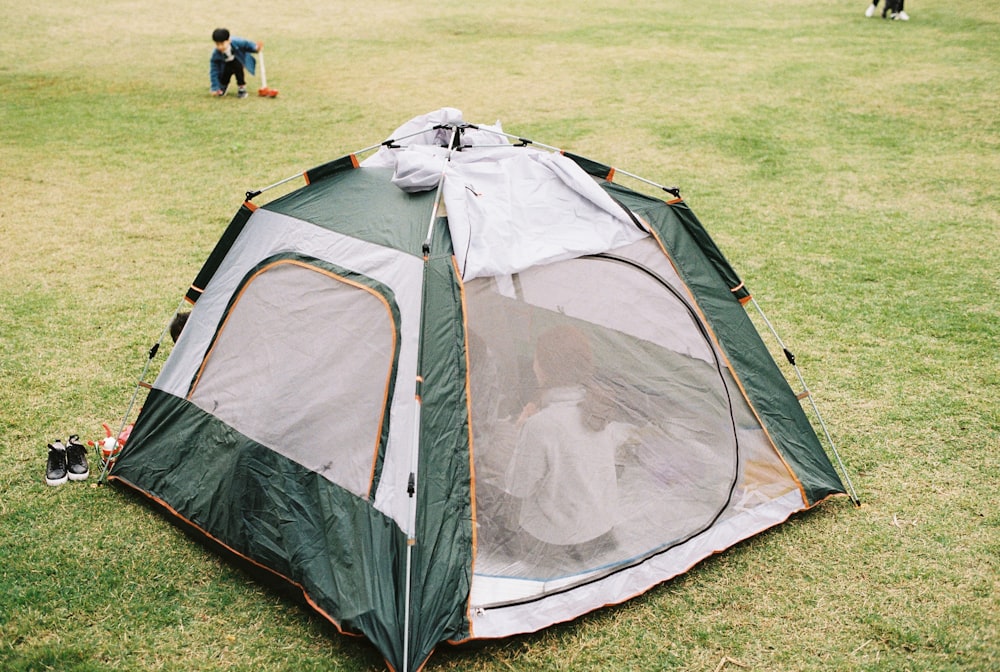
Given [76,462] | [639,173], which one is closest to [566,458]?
[76,462]

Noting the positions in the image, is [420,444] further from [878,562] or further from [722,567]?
[878,562]

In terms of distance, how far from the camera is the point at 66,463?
4.59 m

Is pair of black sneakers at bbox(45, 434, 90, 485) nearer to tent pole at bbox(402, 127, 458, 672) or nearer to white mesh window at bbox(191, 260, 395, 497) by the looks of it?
white mesh window at bbox(191, 260, 395, 497)

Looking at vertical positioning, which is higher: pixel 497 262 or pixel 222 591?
pixel 497 262

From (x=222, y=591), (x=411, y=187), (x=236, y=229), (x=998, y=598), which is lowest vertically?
(x=222, y=591)

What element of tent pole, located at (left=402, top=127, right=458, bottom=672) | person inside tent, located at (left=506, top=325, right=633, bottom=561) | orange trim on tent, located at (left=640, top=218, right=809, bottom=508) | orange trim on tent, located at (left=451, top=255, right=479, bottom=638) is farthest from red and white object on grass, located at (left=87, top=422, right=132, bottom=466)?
orange trim on tent, located at (left=640, top=218, right=809, bottom=508)

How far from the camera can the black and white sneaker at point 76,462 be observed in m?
4.58

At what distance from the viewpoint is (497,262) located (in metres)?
3.93

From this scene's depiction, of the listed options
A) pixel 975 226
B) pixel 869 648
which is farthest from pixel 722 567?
pixel 975 226

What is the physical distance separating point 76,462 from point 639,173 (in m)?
6.64

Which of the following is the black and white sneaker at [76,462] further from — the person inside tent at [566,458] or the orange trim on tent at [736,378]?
the orange trim on tent at [736,378]

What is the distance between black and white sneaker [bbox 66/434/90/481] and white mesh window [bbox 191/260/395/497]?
2.36ft

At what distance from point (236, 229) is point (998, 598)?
384 cm

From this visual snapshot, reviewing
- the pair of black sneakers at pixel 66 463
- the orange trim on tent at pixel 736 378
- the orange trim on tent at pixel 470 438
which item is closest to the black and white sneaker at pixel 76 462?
the pair of black sneakers at pixel 66 463
